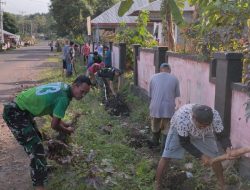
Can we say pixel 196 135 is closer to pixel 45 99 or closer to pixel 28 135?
pixel 45 99

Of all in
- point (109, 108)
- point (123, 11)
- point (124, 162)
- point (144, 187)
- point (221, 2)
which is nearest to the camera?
point (123, 11)

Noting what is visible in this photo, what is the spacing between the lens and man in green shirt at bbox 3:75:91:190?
16.2 ft

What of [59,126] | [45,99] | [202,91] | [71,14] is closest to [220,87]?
[202,91]

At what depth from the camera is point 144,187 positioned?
5582 mm

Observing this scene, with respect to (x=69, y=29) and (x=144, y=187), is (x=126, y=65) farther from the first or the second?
(x=69, y=29)

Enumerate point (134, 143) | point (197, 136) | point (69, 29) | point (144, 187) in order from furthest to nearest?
point (69, 29)
point (134, 143)
point (144, 187)
point (197, 136)

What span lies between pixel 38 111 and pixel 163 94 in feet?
9.98

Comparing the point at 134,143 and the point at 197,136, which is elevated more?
the point at 197,136

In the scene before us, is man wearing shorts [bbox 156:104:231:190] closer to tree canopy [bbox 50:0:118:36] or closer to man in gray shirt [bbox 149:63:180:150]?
man in gray shirt [bbox 149:63:180:150]

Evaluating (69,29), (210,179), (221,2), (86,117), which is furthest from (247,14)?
(69,29)

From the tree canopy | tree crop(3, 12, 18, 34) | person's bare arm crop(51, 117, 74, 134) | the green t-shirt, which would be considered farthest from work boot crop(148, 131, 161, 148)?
tree crop(3, 12, 18, 34)

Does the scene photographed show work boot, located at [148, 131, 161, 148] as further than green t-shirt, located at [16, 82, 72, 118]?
Yes

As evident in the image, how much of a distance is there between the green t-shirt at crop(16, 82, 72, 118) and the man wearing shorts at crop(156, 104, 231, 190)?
1.30m

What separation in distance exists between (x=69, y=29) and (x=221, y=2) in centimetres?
5542
